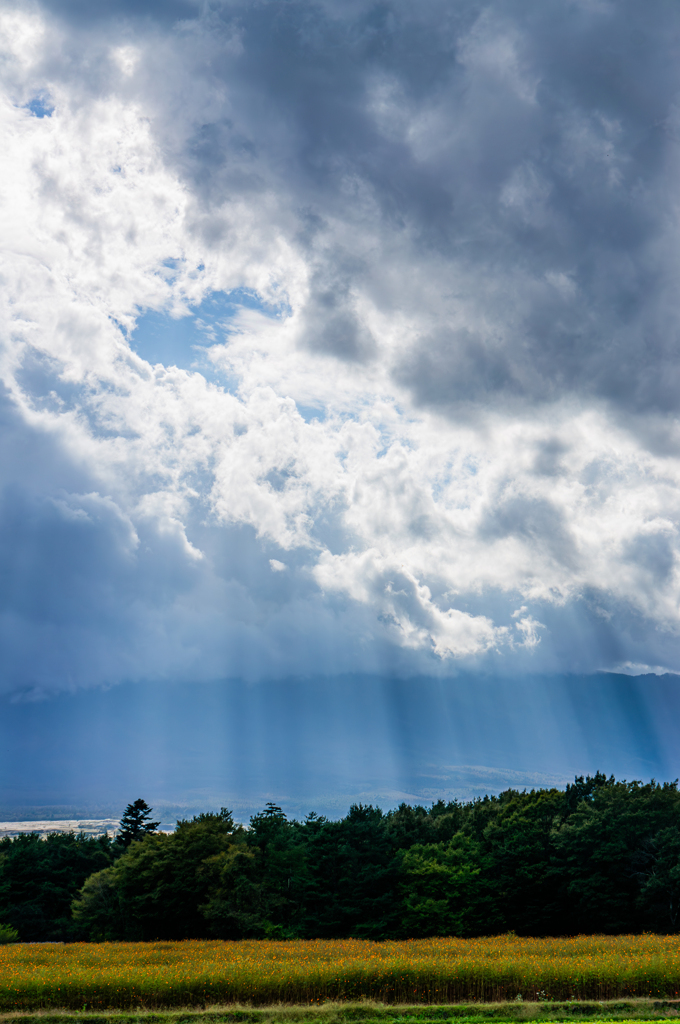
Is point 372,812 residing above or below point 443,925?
above

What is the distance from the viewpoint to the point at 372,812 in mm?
59750

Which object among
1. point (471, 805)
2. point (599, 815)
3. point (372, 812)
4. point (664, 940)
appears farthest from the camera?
point (471, 805)

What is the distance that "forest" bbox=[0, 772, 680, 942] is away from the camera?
1789 inches

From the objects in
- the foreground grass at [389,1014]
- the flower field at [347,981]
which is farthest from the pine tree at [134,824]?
the foreground grass at [389,1014]

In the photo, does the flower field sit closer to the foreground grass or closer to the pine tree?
the foreground grass

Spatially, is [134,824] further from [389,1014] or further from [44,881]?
[389,1014]

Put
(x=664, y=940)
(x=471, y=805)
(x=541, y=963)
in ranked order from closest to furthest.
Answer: (x=541, y=963) < (x=664, y=940) < (x=471, y=805)

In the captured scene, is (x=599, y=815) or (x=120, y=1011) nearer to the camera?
(x=120, y=1011)

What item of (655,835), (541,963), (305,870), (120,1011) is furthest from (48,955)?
(655,835)

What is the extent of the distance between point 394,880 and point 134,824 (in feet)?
152

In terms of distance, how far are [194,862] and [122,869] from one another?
23.0 ft

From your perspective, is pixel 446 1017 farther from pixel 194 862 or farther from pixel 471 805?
pixel 471 805

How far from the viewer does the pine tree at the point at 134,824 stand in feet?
263

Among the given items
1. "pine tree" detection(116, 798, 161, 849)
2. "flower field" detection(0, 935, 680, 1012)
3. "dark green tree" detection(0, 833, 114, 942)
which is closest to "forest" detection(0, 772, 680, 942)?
"dark green tree" detection(0, 833, 114, 942)
